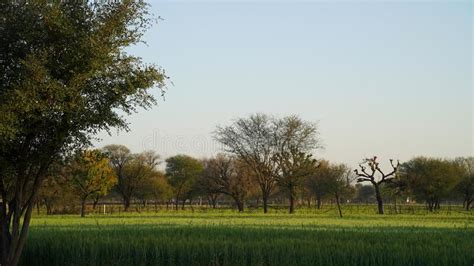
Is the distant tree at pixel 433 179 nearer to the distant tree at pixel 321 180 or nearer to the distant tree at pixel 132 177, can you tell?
the distant tree at pixel 321 180

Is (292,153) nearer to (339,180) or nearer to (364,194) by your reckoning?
(339,180)

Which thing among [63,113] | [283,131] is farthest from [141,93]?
[283,131]

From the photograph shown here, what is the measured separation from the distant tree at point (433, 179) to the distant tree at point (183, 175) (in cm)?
3943

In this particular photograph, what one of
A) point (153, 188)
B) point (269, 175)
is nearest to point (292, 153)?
point (269, 175)

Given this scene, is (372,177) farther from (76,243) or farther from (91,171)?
(76,243)

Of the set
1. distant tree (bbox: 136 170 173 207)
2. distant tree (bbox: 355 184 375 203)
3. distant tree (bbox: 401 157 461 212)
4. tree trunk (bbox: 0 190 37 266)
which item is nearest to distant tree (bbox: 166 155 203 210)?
distant tree (bbox: 136 170 173 207)

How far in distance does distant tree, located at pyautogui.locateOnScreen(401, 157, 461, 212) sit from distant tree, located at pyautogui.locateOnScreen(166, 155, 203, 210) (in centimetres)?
3943

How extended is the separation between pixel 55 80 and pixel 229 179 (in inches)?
2601

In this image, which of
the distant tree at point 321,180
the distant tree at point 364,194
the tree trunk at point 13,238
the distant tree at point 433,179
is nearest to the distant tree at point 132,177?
the distant tree at point 321,180

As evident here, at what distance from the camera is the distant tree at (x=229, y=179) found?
76.7 meters

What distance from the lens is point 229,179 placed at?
78.2m

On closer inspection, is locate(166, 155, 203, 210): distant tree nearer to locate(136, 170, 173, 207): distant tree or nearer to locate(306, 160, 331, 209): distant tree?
locate(136, 170, 173, 207): distant tree

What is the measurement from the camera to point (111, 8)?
45.6 feet

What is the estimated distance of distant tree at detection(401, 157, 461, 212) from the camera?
2855 inches
